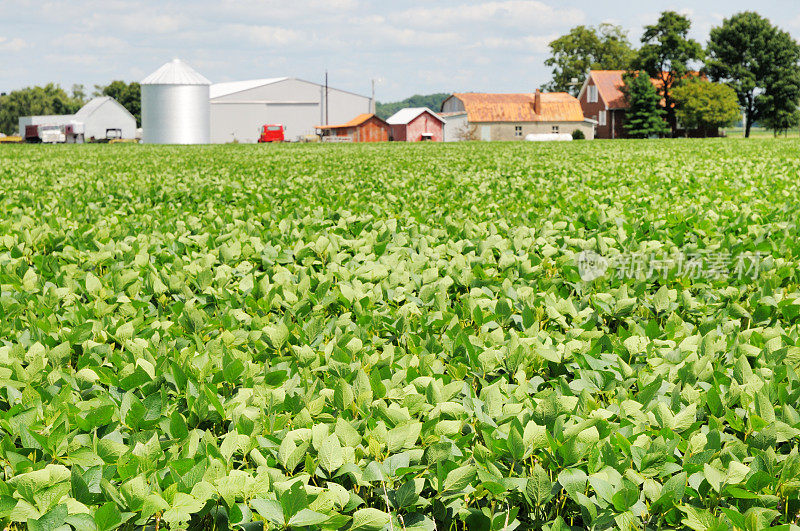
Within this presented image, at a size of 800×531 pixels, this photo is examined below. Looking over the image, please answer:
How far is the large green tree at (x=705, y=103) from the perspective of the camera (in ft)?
222

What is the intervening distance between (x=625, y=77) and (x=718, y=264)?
7400 centimetres

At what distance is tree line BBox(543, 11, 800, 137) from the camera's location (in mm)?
69312

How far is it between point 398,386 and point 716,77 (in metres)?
86.8

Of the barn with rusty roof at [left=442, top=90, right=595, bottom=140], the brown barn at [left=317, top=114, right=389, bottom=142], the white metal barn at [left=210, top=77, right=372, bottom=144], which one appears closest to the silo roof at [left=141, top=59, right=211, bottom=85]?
the brown barn at [left=317, top=114, right=389, bottom=142]

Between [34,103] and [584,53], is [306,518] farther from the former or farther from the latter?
[34,103]

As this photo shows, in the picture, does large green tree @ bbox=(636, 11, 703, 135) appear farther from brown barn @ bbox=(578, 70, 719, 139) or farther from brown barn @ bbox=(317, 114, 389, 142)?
brown barn @ bbox=(317, 114, 389, 142)

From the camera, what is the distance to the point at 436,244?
236 inches

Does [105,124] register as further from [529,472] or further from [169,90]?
[529,472]

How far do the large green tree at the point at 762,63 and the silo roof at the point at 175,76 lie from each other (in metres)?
54.7

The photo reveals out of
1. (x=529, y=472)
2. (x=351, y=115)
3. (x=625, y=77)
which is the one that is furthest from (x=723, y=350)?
(x=351, y=115)

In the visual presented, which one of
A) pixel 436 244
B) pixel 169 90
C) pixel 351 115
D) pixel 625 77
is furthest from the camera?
pixel 351 115

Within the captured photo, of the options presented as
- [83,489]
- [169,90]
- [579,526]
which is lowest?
[579,526]

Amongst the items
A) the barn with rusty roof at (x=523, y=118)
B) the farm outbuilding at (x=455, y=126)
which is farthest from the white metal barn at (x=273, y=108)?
the barn with rusty roof at (x=523, y=118)

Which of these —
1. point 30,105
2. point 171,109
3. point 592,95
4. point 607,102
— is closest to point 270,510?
point 171,109
